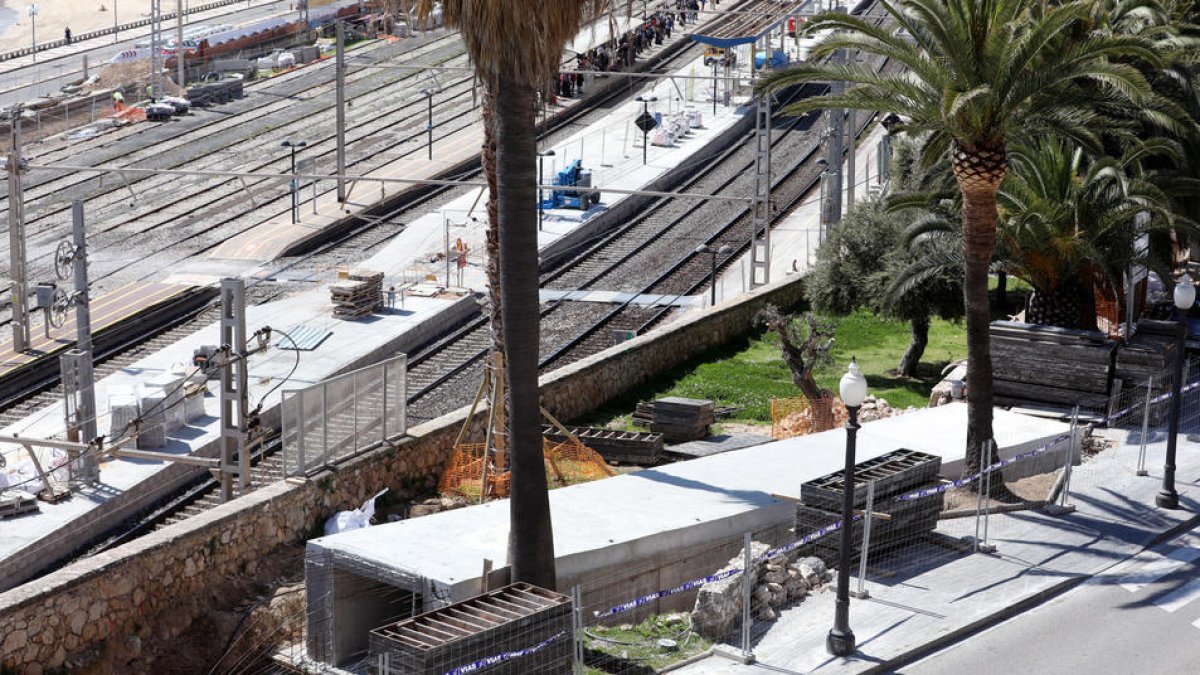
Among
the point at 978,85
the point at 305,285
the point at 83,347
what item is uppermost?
the point at 978,85

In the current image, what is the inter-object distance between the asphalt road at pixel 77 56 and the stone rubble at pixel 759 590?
62.4m

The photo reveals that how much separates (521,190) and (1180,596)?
355 inches

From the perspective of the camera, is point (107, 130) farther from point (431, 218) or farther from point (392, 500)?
point (392, 500)

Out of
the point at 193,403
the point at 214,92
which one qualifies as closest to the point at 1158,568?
the point at 193,403

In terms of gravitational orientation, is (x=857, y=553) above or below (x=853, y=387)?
below

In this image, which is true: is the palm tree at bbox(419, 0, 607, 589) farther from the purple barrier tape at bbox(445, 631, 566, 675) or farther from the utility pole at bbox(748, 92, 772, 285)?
the utility pole at bbox(748, 92, 772, 285)

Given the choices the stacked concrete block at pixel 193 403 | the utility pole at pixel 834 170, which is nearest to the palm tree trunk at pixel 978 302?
the stacked concrete block at pixel 193 403

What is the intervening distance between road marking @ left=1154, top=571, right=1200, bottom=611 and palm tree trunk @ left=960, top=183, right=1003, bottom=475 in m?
3.71

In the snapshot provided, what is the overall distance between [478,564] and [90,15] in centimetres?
9899

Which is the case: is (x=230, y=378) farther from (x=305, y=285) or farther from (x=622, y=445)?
Answer: (x=305, y=285)

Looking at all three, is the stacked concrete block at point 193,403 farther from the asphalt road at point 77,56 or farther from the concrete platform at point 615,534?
the asphalt road at point 77,56

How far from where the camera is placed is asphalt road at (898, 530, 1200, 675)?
55.7 ft

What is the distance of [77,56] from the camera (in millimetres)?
86500

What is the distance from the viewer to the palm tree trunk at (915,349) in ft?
108
